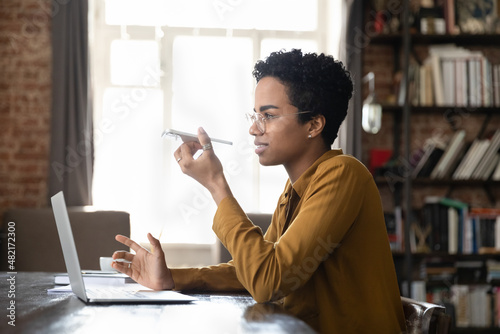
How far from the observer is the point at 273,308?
1.29 m

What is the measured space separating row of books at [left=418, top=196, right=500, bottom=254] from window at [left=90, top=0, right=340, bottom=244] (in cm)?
110

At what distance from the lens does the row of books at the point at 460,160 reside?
429 cm

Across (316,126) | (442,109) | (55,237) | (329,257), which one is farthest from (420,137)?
(329,257)

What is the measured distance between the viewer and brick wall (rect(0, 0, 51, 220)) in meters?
4.36

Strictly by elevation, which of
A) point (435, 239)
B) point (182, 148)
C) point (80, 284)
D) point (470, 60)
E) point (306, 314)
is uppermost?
point (470, 60)

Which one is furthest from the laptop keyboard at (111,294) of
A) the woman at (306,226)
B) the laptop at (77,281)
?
the woman at (306,226)

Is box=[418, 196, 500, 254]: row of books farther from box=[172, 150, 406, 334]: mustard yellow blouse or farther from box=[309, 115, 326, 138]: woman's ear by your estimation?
box=[172, 150, 406, 334]: mustard yellow blouse

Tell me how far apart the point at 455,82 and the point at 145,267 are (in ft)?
11.0

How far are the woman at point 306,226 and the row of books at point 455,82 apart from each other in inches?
111

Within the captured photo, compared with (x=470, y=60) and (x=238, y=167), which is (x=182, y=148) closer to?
(x=238, y=167)

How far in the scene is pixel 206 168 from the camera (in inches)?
60.8

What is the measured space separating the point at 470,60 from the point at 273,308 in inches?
140

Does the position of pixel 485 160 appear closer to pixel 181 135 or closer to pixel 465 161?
pixel 465 161

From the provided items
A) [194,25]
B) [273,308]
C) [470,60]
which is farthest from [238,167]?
[273,308]
